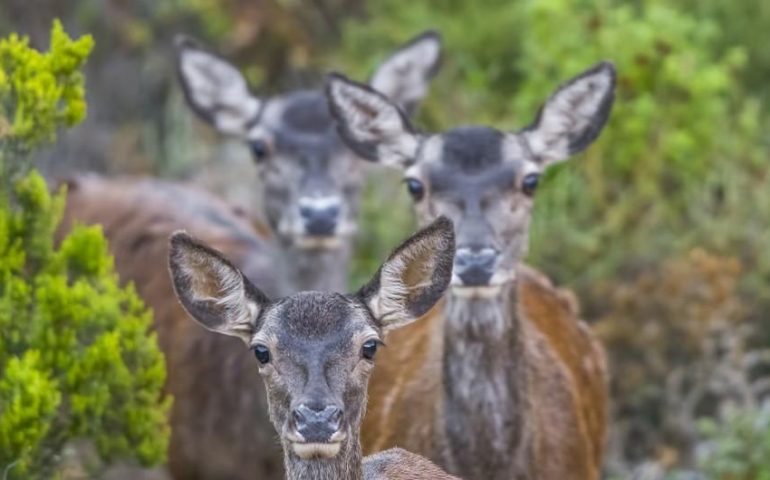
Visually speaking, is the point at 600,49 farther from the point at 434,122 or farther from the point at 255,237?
the point at 255,237

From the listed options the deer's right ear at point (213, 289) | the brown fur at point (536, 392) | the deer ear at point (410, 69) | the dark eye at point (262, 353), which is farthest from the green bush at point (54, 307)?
the deer ear at point (410, 69)

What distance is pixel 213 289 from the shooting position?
6836 mm

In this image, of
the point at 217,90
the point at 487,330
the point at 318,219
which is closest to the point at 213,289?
the point at 487,330

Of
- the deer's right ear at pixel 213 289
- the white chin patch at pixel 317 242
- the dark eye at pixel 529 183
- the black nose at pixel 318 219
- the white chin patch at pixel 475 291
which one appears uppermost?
the black nose at pixel 318 219

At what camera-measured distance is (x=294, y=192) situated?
9.75 metres

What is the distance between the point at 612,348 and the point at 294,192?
238cm

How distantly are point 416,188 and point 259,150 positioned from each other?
7.02 feet

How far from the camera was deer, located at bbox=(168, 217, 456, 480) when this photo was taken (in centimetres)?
623

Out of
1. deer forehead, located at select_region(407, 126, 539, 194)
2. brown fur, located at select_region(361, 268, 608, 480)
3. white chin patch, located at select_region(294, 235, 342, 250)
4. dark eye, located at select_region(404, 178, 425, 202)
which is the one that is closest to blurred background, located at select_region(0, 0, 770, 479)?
brown fur, located at select_region(361, 268, 608, 480)

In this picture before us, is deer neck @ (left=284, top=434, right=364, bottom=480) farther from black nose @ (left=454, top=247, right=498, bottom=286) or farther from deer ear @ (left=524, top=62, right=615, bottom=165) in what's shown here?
deer ear @ (left=524, top=62, right=615, bottom=165)

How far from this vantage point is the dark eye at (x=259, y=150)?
10031 millimetres

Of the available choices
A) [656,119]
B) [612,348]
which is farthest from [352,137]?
→ [656,119]

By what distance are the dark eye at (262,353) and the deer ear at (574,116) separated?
227 cm

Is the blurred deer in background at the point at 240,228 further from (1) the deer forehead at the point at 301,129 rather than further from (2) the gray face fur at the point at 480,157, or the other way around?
(2) the gray face fur at the point at 480,157
